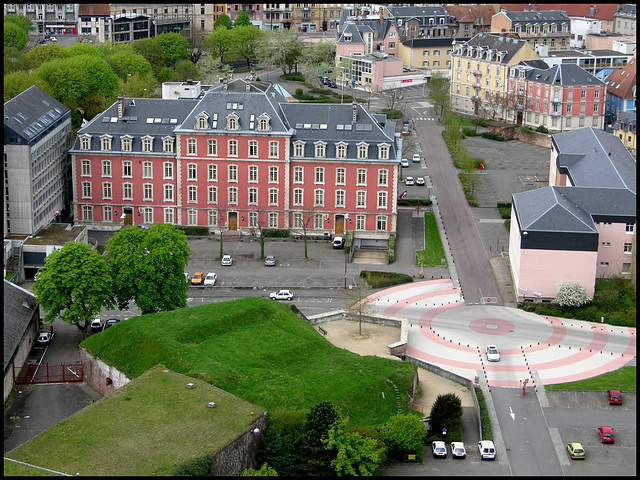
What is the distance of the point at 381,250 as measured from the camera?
106 metres

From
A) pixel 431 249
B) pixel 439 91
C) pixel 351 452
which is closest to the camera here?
pixel 351 452

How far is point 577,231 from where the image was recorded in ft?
291

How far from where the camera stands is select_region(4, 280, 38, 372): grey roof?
7456 cm

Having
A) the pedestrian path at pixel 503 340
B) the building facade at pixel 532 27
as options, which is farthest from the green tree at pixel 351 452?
the building facade at pixel 532 27

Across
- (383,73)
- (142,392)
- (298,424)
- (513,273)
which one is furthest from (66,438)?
(383,73)

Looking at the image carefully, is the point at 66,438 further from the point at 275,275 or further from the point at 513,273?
the point at 513,273

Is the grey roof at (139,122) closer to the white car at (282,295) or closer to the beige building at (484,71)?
the white car at (282,295)

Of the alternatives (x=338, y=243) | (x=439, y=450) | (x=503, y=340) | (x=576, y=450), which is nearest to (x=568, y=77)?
(x=338, y=243)

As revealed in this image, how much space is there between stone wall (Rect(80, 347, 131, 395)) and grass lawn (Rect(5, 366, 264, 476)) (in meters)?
5.07

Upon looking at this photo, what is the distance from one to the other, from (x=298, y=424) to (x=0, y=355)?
30009mm

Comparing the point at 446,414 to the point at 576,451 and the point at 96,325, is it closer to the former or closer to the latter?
the point at 576,451

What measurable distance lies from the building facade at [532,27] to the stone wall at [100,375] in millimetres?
140459

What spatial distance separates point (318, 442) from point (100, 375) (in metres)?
20.5

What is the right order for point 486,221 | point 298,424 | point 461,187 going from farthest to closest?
point 461,187, point 486,221, point 298,424
